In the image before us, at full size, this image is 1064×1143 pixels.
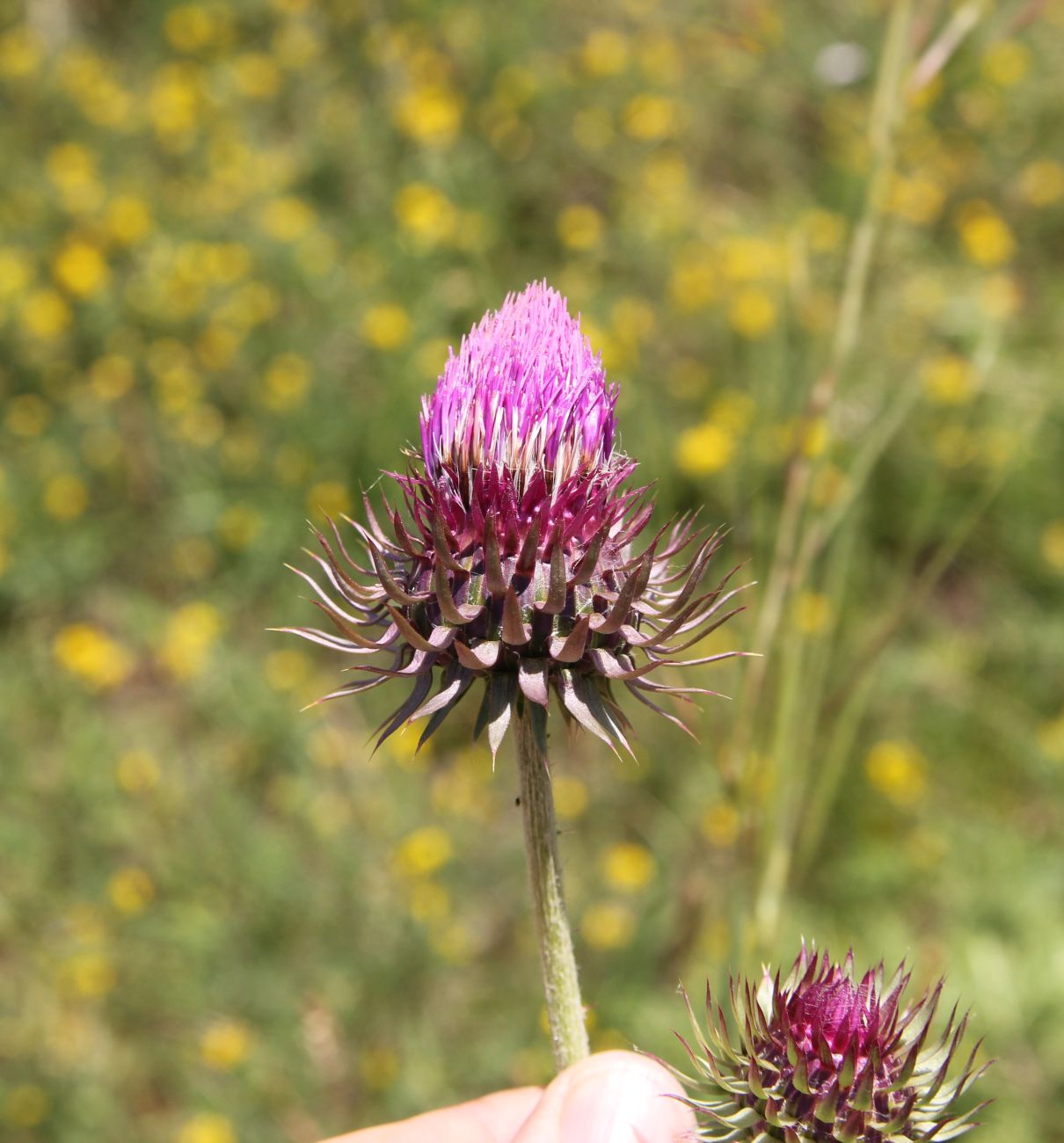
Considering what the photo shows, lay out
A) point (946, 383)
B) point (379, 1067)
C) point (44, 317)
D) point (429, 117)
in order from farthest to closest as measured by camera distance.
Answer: point (429, 117)
point (44, 317)
point (946, 383)
point (379, 1067)

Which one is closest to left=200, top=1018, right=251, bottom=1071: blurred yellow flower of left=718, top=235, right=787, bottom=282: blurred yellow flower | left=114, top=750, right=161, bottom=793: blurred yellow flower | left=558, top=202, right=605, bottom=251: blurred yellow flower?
left=114, top=750, right=161, bottom=793: blurred yellow flower

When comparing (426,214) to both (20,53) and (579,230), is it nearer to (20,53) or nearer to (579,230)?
(579,230)

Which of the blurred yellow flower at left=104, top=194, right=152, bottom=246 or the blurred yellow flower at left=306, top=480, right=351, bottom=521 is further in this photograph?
the blurred yellow flower at left=104, top=194, right=152, bottom=246

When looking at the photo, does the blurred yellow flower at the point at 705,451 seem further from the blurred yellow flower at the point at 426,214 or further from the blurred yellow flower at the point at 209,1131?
the blurred yellow flower at the point at 209,1131

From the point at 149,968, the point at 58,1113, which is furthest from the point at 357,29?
the point at 58,1113

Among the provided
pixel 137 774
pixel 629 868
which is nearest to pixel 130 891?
pixel 137 774

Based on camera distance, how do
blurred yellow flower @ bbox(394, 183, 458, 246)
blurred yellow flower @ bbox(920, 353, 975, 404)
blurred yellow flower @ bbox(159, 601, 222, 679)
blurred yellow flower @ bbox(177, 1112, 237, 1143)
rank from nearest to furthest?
blurred yellow flower @ bbox(177, 1112, 237, 1143) < blurred yellow flower @ bbox(159, 601, 222, 679) < blurred yellow flower @ bbox(920, 353, 975, 404) < blurred yellow flower @ bbox(394, 183, 458, 246)

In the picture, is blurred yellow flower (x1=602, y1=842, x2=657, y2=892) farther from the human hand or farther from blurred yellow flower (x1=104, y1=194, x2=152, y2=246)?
blurred yellow flower (x1=104, y1=194, x2=152, y2=246)
